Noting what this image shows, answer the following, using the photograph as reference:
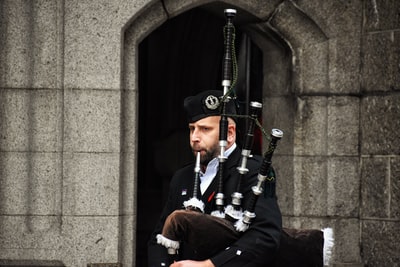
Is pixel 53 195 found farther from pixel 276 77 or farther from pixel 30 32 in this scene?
pixel 276 77

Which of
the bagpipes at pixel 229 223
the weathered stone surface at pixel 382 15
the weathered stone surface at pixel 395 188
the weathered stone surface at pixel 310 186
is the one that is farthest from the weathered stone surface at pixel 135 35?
the bagpipes at pixel 229 223

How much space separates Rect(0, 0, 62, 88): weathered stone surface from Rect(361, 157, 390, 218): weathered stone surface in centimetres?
287

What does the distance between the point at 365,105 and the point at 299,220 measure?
47.5 inches

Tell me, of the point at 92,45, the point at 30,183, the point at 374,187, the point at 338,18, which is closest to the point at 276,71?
the point at 338,18

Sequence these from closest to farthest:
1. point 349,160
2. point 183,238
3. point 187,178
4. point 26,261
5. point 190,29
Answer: point 183,238 < point 187,178 < point 26,261 < point 349,160 < point 190,29

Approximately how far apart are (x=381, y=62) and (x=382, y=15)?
0.42 metres

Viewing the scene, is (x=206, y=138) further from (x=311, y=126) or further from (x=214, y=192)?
(x=311, y=126)

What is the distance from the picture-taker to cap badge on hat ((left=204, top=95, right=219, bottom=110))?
6371 mm

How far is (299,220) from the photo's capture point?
9.58m

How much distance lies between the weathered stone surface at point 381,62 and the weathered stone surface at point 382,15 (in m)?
0.06

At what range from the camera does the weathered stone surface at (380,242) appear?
29.9 ft

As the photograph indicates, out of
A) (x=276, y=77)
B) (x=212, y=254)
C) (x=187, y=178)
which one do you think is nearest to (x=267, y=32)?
(x=276, y=77)

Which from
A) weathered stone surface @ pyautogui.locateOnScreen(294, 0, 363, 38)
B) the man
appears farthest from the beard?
weathered stone surface @ pyautogui.locateOnScreen(294, 0, 363, 38)

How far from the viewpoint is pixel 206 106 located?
6371 millimetres
